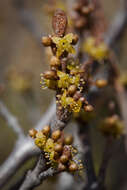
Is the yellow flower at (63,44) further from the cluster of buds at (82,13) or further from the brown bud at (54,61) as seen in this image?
the cluster of buds at (82,13)

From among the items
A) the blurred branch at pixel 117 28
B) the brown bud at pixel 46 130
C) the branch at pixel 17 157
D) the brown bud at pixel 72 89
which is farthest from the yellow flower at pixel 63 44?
the blurred branch at pixel 117 28

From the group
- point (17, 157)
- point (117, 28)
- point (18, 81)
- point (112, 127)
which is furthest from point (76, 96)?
point (18, 81)

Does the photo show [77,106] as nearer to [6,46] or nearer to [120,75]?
[120,75]

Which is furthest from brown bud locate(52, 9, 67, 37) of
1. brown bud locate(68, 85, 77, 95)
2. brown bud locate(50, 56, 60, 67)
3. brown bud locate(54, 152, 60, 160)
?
brown bud locate(54, 152, 60, 160)

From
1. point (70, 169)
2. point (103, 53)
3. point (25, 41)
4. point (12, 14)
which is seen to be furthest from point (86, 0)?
point (12, 14)

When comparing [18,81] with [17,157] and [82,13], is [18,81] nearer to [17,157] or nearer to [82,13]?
[82,13]
